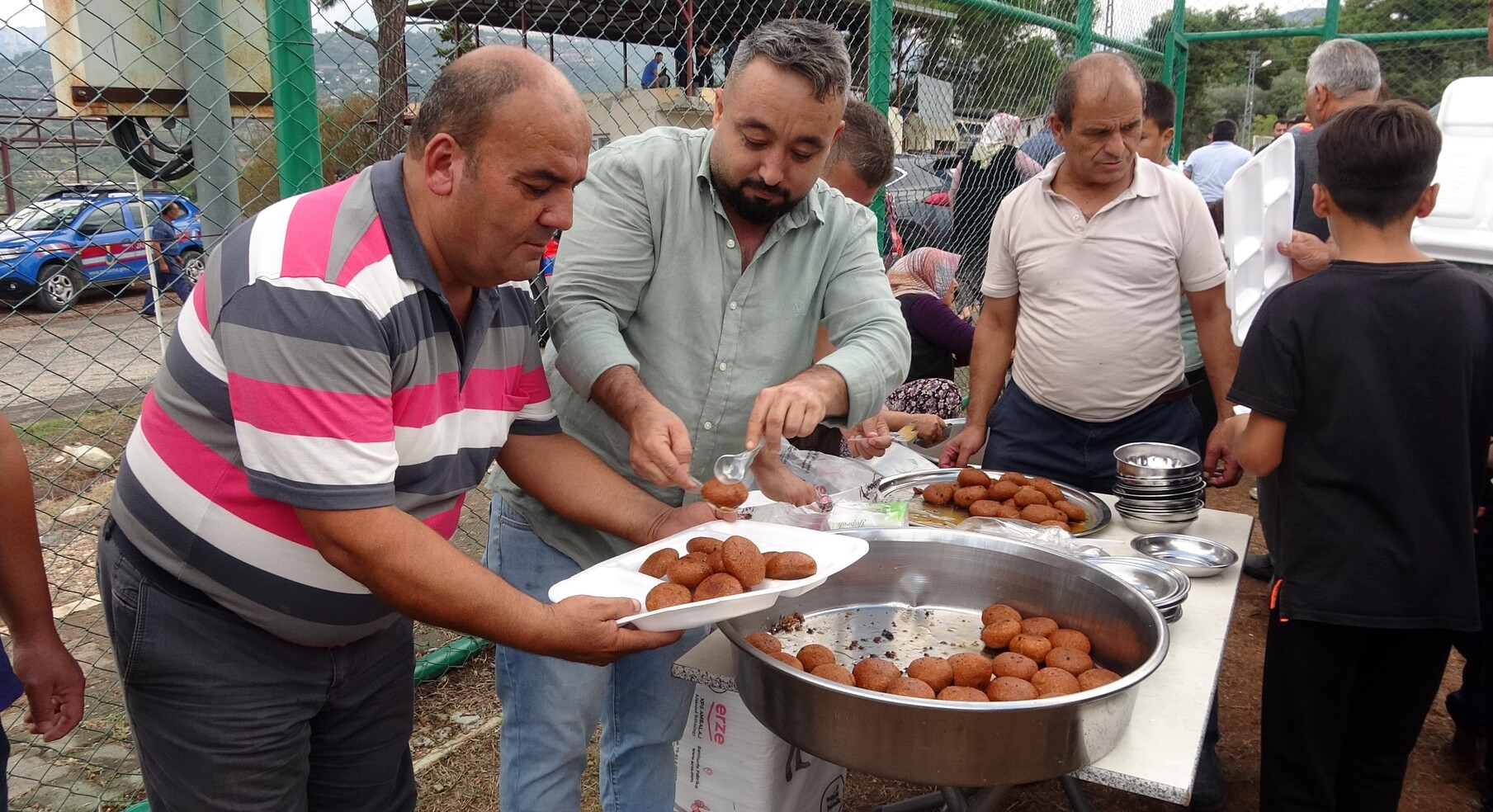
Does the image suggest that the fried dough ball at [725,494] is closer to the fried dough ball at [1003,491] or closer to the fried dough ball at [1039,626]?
the fried dough ball at [1039,626]

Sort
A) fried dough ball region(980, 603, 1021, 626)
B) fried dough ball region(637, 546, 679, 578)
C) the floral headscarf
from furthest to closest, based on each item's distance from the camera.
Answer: the floral headscarf, fried dough ball region(980, 603, 1021, 626), fried dough ball region(637, 546, 679, 578)

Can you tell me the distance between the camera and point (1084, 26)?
6.25 m

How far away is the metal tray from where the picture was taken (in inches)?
104

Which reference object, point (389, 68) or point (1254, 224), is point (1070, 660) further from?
point (389, 68)

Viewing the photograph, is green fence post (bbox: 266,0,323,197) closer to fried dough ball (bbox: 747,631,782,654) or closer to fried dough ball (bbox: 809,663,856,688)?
fried dough ball (bbox: 747,631,782,654)

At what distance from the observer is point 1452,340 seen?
214 centimetres

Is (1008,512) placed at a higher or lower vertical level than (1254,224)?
lower

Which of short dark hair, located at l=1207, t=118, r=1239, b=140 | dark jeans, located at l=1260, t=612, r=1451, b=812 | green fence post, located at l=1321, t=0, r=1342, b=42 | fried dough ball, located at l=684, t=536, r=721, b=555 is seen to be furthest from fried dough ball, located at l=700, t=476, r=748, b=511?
short dark hair, located at l=1207, t=118, r=1239, b=140

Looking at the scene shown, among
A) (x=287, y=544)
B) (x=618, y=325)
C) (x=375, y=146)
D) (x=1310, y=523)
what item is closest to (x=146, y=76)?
(x=375, y=146)

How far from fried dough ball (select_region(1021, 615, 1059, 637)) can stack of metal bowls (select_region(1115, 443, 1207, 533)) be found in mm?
839

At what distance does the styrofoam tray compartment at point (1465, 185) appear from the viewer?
3.57 m

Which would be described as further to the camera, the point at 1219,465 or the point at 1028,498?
the point at 1219,465

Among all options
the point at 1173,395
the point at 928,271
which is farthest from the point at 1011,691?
the point at 928,271

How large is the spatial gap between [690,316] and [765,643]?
765 millimetres
